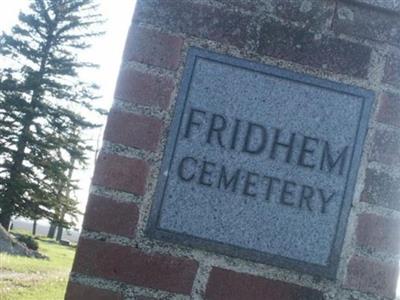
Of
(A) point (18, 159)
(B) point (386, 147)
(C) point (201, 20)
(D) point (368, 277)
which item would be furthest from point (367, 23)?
(A) point (18, 159)

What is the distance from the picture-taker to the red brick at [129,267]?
154 centimetres

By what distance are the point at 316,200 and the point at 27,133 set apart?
900 inches

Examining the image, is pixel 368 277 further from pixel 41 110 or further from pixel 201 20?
pixel 41 110

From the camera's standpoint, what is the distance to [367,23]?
5.57 feet

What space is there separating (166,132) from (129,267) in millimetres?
415

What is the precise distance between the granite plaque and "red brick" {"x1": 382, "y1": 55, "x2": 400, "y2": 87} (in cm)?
8

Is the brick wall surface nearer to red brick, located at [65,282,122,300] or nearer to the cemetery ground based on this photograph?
red brick, located at [65,282,122,300]

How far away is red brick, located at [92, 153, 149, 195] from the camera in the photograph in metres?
1.58

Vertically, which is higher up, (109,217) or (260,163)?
(260,163)

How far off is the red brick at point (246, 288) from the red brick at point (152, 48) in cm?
65

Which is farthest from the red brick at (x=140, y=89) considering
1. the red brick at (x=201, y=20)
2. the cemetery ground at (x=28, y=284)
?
the cemetery ground at (x=28, y=284)

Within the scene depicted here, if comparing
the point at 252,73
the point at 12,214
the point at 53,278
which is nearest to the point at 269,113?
the point at 252,73

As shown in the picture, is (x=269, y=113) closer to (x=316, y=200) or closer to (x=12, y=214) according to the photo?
(x=316, y=200)

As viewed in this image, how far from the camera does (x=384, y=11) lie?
1698 millimetres
